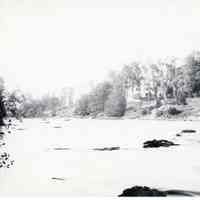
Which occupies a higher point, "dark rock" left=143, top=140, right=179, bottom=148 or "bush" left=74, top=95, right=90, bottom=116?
"bush" left=74, top=95, right=90, bottom=116

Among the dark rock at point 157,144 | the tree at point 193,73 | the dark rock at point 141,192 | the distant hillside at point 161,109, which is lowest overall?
the dark rock at point 141,192

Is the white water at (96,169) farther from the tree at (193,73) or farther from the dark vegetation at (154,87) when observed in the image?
the tree at (193,73)

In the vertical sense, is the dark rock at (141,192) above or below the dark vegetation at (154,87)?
below

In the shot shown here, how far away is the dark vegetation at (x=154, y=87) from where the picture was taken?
4125 millimetres

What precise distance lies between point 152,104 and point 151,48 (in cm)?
181

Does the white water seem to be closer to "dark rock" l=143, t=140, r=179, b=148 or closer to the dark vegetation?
"dark rock" l=143, t=140, r=179, b=148

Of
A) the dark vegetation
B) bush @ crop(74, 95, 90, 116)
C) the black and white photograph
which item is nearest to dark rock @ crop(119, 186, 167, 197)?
the black and white photograph

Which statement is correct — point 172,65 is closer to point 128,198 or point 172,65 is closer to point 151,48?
point 151,48

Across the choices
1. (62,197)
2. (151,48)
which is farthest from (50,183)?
(151,48)

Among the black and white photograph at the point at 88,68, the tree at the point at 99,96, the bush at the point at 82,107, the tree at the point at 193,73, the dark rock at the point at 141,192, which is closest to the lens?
the dark rock at the point at 141,192

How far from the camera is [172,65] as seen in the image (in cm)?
407

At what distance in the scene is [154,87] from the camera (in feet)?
15.7

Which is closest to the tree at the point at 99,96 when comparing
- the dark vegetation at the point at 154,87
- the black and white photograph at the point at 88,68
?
the dark vegetation at the point at 154,87

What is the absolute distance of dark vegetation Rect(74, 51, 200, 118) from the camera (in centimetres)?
412
